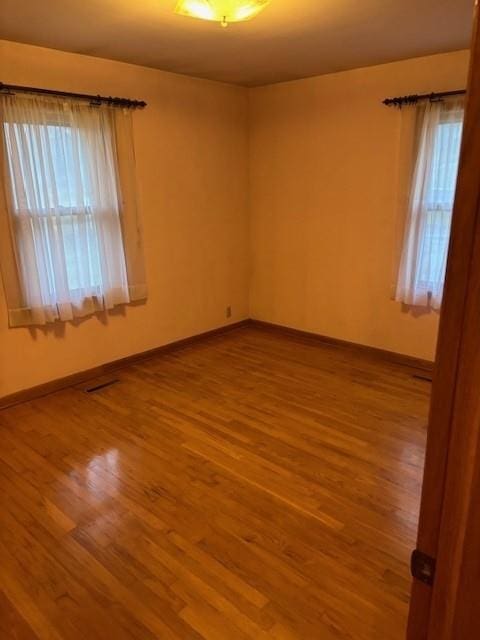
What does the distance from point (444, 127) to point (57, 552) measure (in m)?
3.68

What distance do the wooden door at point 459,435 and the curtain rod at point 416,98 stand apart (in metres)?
3.38

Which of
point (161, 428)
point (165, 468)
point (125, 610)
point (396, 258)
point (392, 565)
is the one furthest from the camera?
point (396, 258)

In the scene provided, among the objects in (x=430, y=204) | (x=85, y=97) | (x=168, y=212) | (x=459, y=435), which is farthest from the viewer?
(x=168, y=212)

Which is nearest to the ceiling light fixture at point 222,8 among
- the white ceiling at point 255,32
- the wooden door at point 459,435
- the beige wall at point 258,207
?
the white ceiling at point 255,32

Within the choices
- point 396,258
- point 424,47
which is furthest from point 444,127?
point 396,258

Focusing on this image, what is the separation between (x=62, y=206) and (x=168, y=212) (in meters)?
1.06

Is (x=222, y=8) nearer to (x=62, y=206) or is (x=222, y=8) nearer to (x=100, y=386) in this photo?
(x=62, y=206)

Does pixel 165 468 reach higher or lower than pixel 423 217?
lower

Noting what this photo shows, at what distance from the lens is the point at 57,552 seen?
2018mm

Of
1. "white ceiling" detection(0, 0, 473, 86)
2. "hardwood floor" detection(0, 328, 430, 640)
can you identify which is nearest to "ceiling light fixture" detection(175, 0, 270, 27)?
"white ceiling" detection(0, 0, 473, 86)

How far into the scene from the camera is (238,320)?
5.19 metres

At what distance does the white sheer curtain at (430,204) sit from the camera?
3428 mm

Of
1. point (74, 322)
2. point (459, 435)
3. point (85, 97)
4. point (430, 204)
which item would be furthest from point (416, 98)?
point (459, 435)

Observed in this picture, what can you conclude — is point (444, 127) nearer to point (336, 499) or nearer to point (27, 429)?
point (336, 499)
